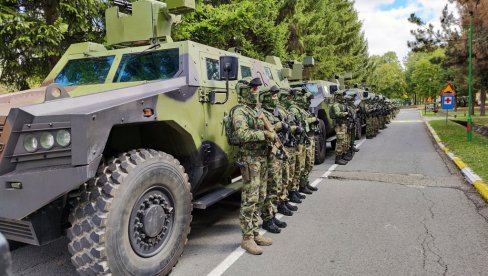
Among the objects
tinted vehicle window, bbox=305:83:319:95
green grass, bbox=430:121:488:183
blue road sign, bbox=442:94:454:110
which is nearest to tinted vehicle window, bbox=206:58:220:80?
green grass, bbox=430:121:488:183

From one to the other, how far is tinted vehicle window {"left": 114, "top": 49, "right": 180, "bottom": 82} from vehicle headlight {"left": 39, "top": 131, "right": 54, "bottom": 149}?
182 centimetres

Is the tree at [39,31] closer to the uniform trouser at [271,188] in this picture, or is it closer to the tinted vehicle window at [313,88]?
the tinted vehicle window at [313,88]

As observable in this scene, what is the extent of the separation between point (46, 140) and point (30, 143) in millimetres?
129

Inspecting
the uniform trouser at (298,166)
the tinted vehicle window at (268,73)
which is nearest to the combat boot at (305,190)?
the uniform trouser at (298,166)

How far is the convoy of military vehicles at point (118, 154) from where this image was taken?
9.50 ft

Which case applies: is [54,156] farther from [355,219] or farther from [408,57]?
[408,57]

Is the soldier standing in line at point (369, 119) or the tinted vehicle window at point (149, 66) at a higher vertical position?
the tinted vehicle window at point (149, 66)

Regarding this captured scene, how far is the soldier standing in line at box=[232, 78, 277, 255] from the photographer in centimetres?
420

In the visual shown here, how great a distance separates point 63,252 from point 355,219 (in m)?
3.60

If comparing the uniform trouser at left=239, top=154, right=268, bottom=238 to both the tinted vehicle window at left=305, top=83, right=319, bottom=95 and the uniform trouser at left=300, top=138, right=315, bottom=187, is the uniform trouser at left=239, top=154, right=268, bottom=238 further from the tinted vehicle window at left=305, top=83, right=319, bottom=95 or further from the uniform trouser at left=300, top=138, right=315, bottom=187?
the tinted vehicle window at left=305, top=83, right=319, bottom=95

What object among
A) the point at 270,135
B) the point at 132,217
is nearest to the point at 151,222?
the point at 132,217

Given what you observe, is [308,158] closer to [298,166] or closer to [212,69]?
[298,166]

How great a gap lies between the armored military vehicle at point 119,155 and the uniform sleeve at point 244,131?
17.0 inches

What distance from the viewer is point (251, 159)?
14.3ft
